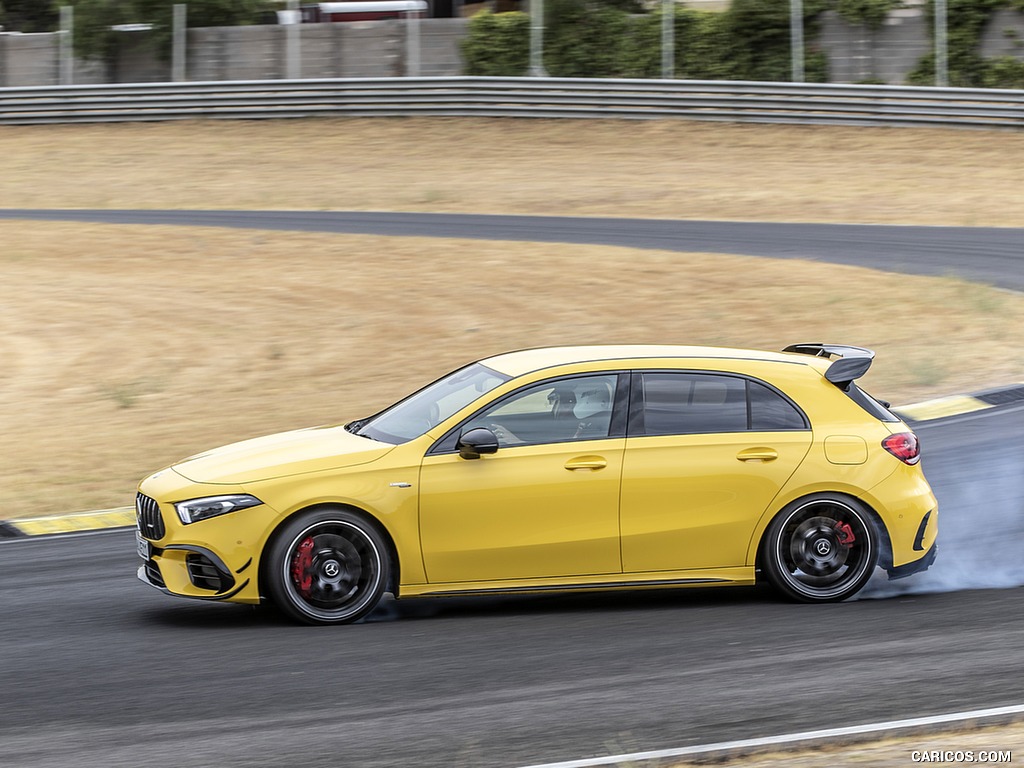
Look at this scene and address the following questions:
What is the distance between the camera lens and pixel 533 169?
2956 cm

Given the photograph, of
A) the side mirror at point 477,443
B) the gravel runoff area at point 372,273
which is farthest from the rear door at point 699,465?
the gravel runoff area at point 372,273

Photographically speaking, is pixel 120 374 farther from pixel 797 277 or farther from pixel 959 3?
pixel 959 3

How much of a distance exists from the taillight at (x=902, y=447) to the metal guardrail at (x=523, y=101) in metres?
22.8

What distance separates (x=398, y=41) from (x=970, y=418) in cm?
2673

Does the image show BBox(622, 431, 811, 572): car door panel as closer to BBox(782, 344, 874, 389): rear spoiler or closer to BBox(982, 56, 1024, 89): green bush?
BBox(782, 344, 874, 389): rear spoiler

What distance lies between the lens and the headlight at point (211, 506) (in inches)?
296

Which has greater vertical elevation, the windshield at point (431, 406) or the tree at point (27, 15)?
the tree at point (27, 15)

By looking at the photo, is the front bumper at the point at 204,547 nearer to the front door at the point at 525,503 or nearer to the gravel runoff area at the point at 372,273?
the front door at the point at 525,503

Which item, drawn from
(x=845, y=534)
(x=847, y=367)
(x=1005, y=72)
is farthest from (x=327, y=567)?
(x=1005, y=72)

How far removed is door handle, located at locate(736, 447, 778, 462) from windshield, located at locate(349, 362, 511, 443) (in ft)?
4.66

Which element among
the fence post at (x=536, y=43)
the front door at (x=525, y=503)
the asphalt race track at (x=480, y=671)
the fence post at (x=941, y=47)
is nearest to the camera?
the asphalt race track at (x=480, y=671)

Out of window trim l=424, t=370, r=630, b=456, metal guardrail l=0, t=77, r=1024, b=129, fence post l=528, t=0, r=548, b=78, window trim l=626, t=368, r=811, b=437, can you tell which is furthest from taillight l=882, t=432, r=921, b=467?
fence post l=528, t=0, r=548, b=78

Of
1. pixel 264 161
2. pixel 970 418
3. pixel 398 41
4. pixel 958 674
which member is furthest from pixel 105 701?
pixel 398 41

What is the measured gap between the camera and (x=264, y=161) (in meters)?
31.5
